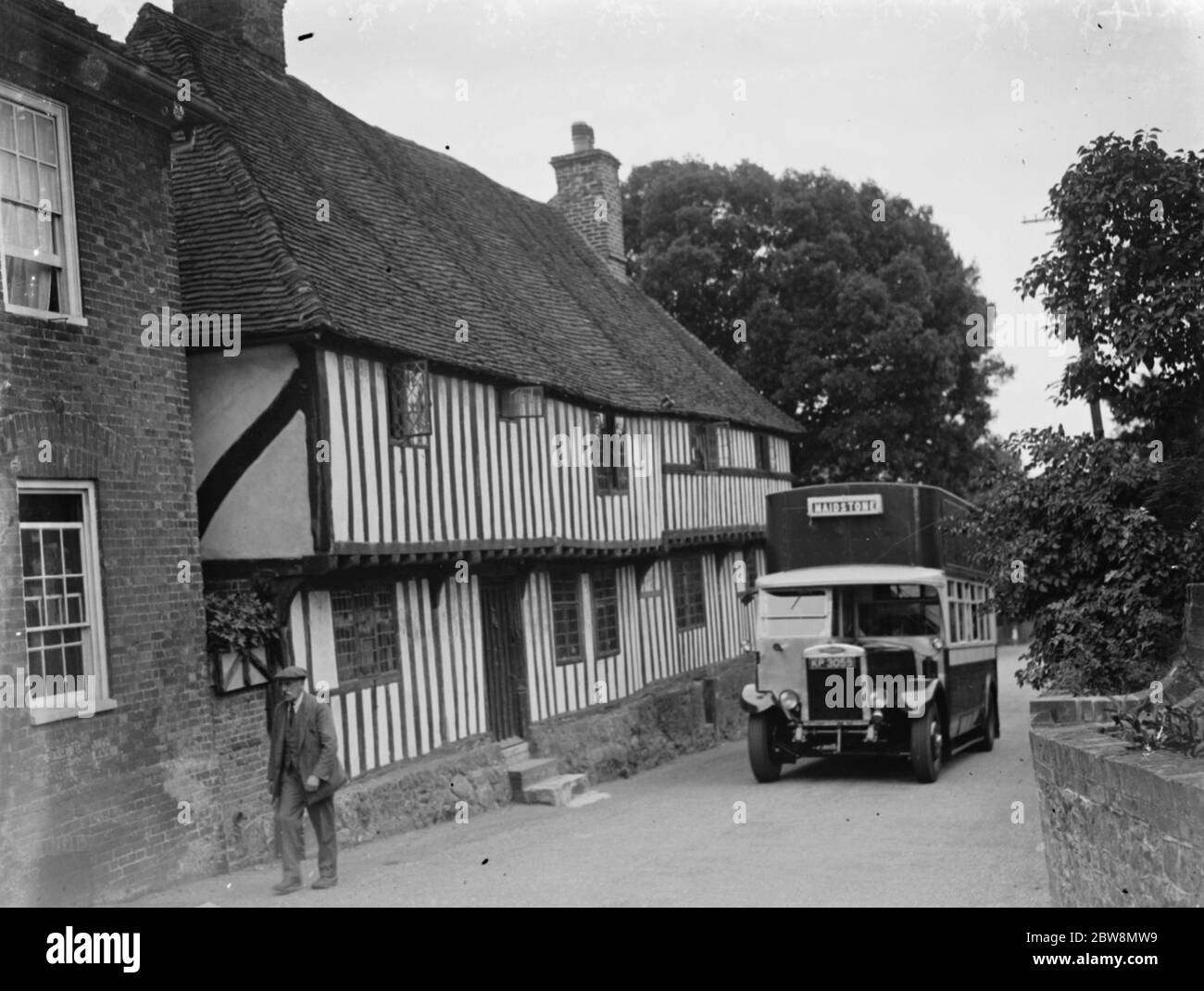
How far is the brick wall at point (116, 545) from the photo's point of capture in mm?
9516

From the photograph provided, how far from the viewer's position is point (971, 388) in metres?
34.1

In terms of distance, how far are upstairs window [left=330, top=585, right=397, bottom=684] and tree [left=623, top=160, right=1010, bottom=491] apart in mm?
17972

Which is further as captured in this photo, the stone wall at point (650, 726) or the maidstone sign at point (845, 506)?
the stone wall at point (650, 726)

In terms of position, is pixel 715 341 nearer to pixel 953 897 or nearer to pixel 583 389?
pixel 583 389

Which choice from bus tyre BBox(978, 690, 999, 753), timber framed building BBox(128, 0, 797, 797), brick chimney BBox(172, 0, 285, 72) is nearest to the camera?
timber framed building BBox(128, 0, 797, 797)

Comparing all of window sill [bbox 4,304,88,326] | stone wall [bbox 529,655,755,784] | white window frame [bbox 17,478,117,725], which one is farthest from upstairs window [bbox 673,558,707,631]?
window sill [bbox 4,304,88,326]

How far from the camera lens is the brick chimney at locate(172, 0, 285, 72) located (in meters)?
18.1

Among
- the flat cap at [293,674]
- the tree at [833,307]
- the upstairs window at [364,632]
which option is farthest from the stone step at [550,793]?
the tree at [833,307]

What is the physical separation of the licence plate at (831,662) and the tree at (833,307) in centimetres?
1589

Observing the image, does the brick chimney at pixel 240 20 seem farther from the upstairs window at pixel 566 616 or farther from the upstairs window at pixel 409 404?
the upstairs window at pixel 566 616

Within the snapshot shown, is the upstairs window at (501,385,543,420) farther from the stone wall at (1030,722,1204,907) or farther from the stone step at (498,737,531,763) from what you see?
the stone wall at (1030,722,1204,907)

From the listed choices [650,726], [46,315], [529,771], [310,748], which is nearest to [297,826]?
[310,748]
